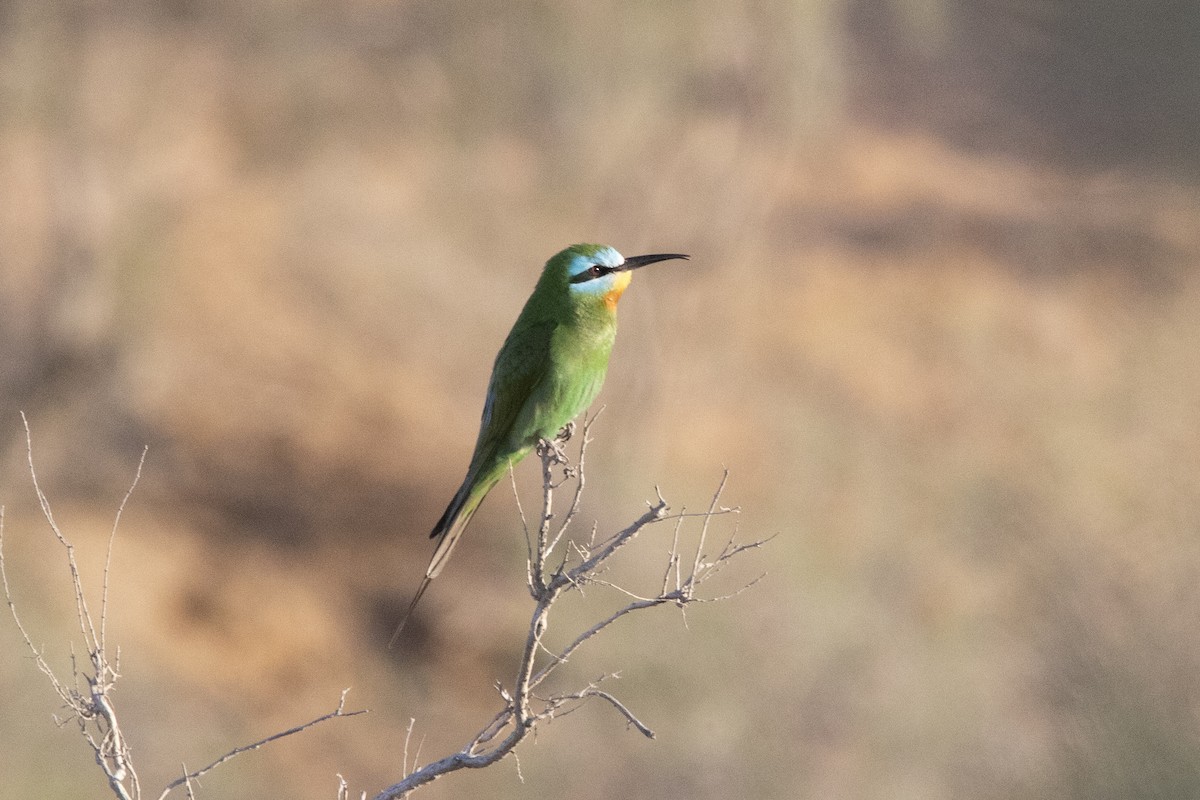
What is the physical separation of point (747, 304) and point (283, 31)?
14.3 feet

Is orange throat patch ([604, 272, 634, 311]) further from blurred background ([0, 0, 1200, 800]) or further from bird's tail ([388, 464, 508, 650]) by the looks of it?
blurred background ([0, 0, 1200, 800])

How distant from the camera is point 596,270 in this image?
330 centimetres

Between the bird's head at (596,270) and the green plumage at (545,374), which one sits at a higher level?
the bird's head at (596,270)

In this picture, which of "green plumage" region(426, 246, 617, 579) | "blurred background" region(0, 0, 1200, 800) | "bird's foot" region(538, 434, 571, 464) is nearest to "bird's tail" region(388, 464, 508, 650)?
"green plumage" region(426, 246, 617, 579)

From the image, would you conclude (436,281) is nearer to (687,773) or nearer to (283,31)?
(283,31)

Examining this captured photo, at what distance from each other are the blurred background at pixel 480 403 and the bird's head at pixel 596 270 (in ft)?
9.40

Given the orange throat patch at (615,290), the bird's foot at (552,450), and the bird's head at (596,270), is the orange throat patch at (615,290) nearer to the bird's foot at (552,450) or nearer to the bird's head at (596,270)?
the bird's head at (596,270)

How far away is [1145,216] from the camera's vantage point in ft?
35.7

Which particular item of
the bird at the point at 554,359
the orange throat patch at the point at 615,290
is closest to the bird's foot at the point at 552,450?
the bird at the point at 554,359

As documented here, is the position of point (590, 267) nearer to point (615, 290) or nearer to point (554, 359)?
point (615, 290)

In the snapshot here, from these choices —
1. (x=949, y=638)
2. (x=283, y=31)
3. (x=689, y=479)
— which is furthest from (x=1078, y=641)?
(x=283, y=31)

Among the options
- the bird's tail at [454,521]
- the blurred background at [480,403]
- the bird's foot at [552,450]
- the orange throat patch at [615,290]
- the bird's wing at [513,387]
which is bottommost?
the bird's tail at [454,521]

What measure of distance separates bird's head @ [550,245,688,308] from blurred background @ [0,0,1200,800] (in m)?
Result: 2.86

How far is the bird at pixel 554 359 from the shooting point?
10.7ft
